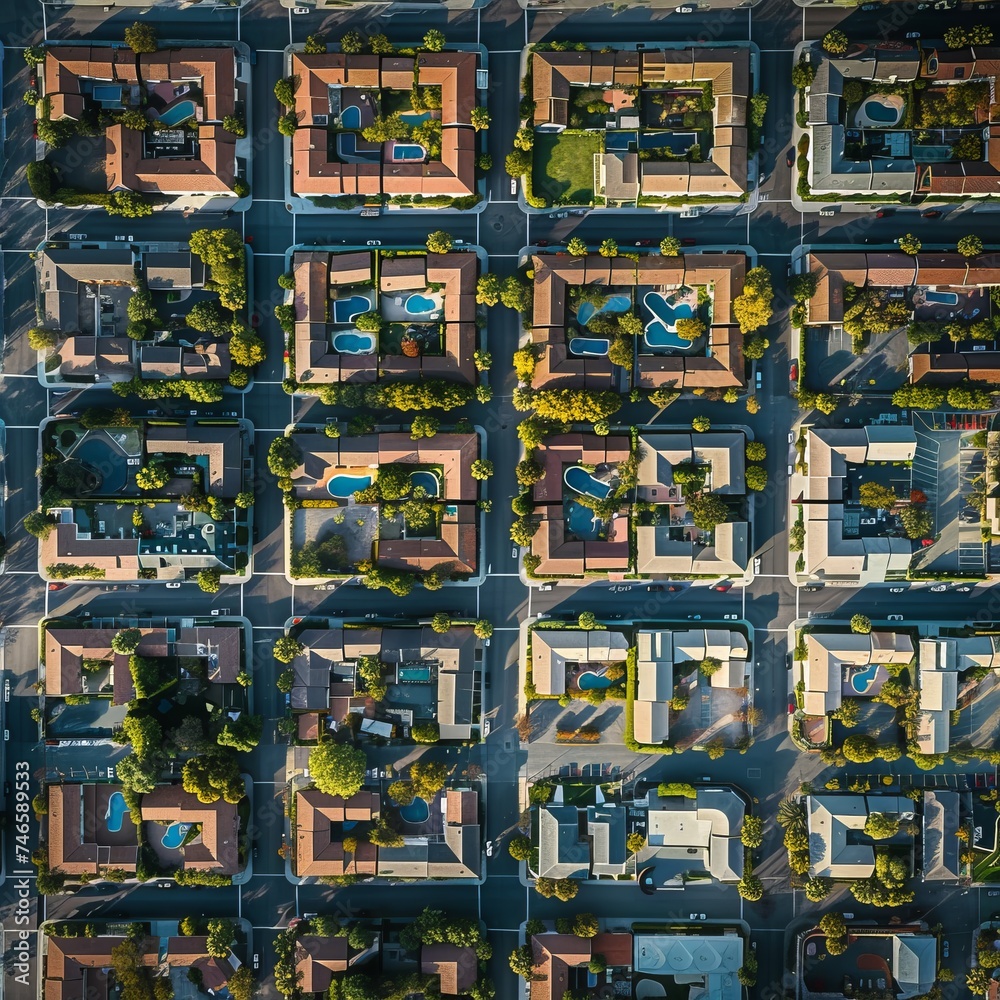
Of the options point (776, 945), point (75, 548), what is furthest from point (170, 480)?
point (776, 945)

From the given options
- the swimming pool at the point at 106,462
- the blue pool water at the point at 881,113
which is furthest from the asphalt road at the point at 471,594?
the blue pool water at the point at 881,113

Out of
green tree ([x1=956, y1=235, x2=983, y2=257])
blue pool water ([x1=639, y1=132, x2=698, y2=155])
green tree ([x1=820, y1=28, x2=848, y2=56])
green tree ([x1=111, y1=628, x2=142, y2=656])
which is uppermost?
green tree ([x1=820, y1=28, x2=848, y2=56])

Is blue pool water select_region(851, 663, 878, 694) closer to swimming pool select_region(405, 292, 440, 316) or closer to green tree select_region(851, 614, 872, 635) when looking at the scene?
green tree select_region(851, 614, 872, 635)

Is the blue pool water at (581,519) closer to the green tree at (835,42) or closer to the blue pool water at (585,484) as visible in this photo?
the blue pool water at (585,484)

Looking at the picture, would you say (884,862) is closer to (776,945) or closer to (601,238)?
(776,945)

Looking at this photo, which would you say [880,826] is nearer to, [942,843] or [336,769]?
[942,843]

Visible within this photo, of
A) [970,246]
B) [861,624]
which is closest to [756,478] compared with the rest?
[861,624]

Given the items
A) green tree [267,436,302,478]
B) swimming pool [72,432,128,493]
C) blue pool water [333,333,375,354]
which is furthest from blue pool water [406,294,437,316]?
swimming pool [72,432,128,493]
